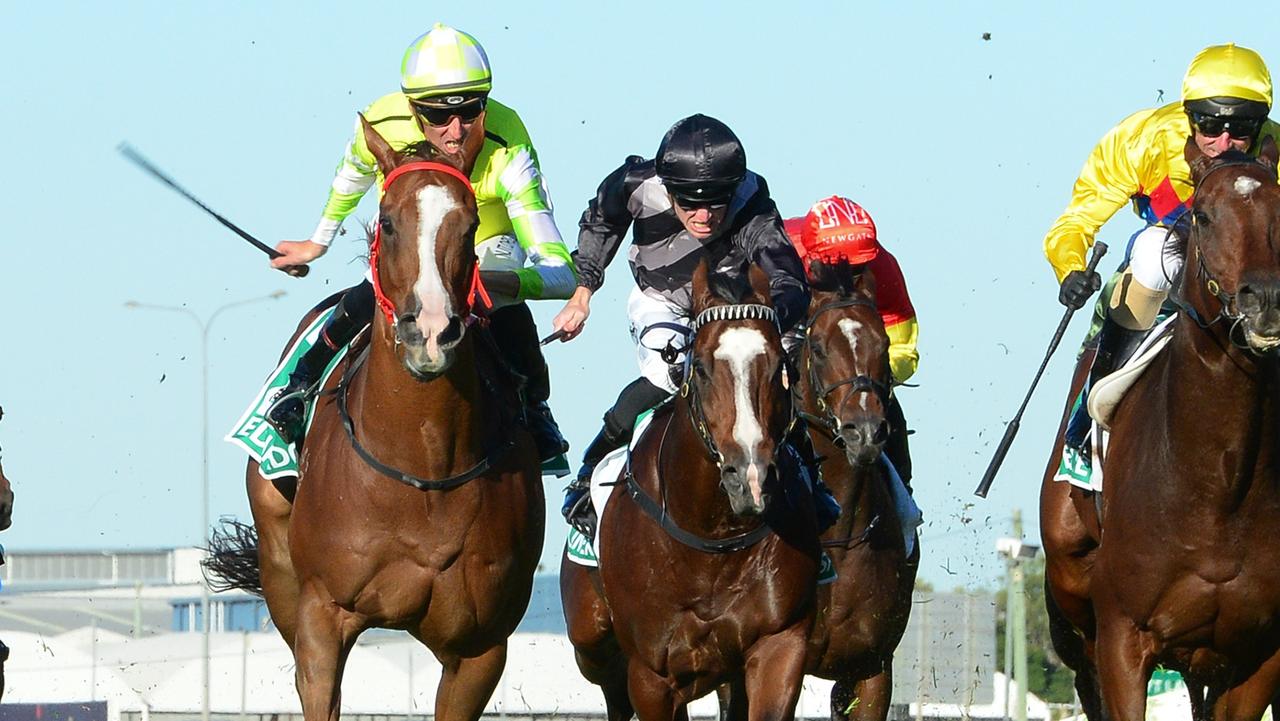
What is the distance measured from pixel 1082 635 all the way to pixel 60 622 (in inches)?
2031

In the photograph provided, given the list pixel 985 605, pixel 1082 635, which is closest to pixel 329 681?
pixel 1082 635

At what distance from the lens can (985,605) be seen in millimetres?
17422

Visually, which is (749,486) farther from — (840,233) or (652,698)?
(840,233)

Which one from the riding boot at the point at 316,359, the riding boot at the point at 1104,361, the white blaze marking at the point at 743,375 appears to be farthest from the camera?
the riding boot at the point at 1104,361

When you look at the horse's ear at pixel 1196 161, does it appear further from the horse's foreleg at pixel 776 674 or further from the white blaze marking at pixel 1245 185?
the horse's foreleg at pixel 776 674

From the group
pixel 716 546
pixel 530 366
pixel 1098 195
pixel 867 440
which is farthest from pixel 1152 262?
pixel 530 366

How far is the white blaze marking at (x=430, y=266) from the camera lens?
26.0 feet

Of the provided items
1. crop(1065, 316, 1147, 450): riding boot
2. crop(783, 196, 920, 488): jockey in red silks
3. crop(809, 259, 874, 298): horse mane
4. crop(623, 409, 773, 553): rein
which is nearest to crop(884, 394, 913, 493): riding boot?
crop(783, 196, 920, 488): jockey in red silks

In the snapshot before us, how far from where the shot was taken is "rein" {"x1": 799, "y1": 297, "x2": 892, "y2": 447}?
1039 centimetres

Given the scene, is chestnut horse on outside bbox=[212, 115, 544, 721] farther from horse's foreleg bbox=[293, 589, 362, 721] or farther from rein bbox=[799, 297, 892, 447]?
rein bbox=[799, 297, 892, 447]

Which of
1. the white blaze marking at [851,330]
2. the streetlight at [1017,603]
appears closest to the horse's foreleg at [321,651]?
the white blaze marking at [851,330]

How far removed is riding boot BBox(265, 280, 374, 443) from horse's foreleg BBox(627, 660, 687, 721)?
1797mm

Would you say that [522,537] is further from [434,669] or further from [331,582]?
[434,669]

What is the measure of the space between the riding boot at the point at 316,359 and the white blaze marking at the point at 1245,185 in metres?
3.39
